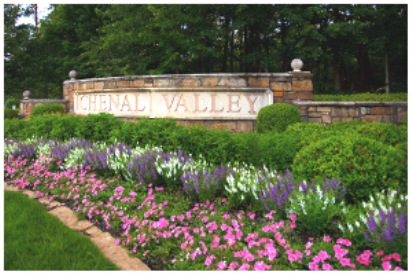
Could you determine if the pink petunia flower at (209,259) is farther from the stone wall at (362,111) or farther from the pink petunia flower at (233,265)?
the stone wall at (362,111)

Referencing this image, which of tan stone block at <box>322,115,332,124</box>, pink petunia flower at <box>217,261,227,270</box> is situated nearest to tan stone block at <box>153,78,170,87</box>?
tan stone block at <box>322,115,332,124</box>

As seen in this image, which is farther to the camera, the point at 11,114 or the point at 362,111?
the point at 11,114

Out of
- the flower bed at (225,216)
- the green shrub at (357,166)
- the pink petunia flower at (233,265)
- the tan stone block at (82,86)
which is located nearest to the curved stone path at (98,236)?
the flower bed at (225,216)

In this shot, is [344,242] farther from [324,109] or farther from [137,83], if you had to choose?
[137,83]

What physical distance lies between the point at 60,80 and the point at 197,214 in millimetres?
21129

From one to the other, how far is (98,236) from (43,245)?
1.49 feet

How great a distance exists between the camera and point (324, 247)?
2.56 m

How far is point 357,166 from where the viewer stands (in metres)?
3.29

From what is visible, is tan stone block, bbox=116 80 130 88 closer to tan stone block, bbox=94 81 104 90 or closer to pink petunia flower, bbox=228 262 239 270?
tan stone block, bbox=94 81 104 90

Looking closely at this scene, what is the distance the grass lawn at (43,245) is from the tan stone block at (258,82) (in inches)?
194

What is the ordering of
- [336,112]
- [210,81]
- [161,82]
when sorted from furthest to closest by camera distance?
1. [161,82]
2. [210,81]
3. [336,112]

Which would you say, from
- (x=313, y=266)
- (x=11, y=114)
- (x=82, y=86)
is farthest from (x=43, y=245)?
(x=11, y=114)

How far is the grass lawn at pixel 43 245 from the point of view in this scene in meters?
2.60

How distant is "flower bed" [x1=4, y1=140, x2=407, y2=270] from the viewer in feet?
8.19
